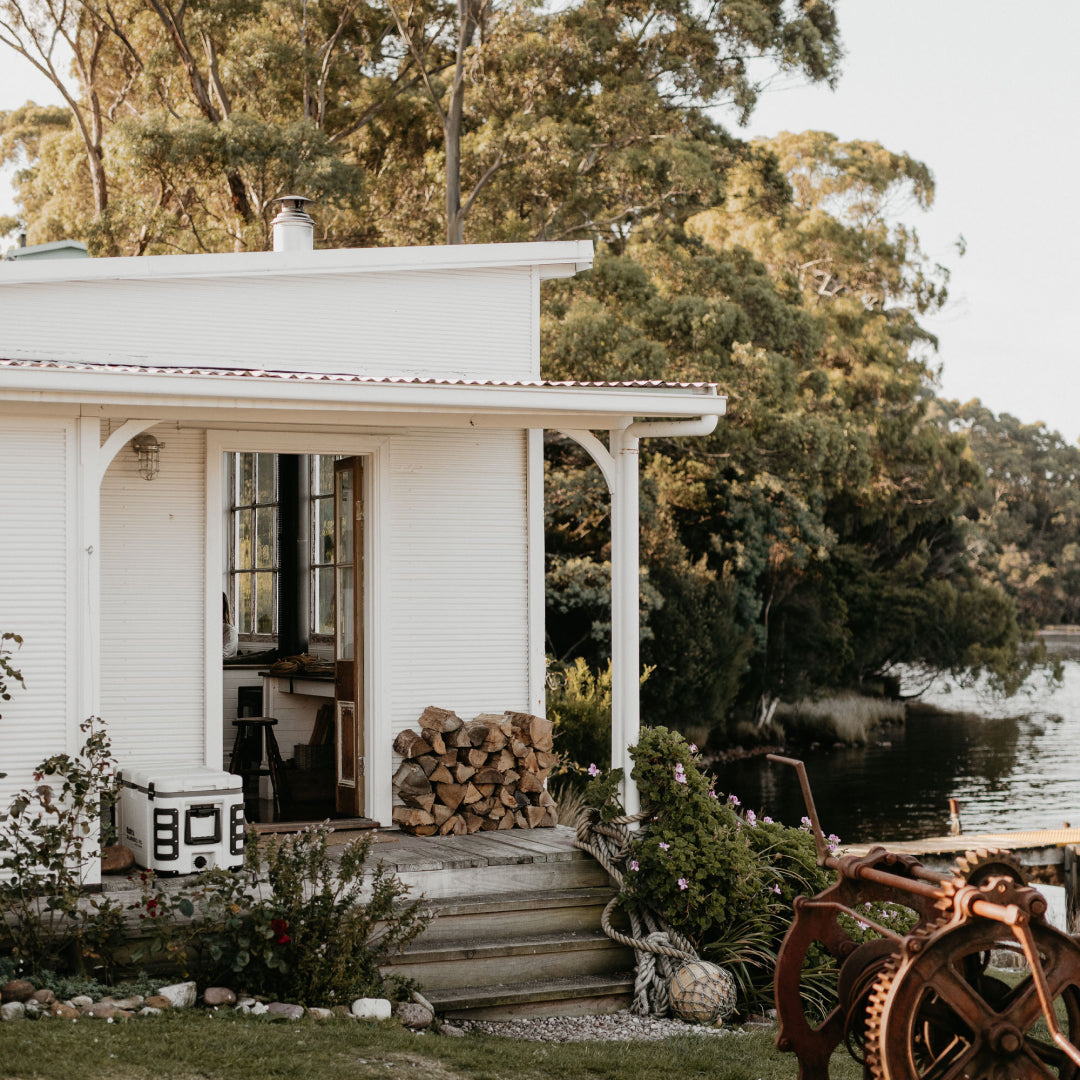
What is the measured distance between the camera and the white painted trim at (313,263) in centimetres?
754

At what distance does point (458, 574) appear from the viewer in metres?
8.24

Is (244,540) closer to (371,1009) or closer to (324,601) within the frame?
(324,601)

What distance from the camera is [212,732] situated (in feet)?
24.6

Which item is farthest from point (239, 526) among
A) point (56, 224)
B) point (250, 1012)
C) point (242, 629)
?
point (56, 224)

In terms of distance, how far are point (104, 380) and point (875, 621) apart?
24.8m

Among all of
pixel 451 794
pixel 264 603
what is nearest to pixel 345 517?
pixel 451 794

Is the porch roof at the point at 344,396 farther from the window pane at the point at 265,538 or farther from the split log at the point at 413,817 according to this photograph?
the window pane at the point at 265,538

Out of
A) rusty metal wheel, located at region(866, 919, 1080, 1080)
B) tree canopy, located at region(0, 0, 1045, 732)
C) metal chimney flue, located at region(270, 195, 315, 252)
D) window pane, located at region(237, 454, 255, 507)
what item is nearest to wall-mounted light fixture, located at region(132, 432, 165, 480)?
metal chimney flue, located at region(270, 195, 315, 252)

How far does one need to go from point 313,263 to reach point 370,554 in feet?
5.77

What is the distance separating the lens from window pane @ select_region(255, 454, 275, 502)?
33.6 feet

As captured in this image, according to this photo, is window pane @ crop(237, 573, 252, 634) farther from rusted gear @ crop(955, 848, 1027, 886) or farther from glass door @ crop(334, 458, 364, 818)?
rusted gear @ crop(955, 848, 1027, 886)

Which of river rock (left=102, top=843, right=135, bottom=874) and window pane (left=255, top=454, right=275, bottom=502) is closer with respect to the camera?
river rock (left=102, top=843, right=135, bottom=874)

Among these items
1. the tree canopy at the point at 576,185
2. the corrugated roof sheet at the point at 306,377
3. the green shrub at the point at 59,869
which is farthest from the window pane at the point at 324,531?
the tree canopy at the point at 576,185

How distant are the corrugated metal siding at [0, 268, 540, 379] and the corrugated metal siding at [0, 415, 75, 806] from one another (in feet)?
3.79
